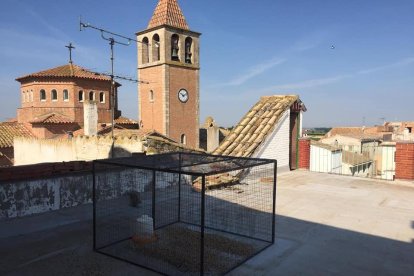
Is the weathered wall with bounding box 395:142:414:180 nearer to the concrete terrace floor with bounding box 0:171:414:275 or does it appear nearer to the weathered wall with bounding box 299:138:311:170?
the concrete terrace floor with bounding box 0:171:414:275

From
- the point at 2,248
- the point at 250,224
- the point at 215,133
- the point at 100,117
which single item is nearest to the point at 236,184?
the point at 250,224

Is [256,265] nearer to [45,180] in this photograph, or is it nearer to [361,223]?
[361,223]

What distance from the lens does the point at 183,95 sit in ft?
125

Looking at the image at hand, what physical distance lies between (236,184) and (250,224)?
3456mm

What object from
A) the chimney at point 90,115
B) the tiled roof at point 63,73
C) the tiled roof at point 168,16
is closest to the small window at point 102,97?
the tiled roof at point 63,73

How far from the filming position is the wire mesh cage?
18.4 ft

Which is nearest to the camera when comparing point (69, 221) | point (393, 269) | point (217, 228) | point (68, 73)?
point (393, 269)

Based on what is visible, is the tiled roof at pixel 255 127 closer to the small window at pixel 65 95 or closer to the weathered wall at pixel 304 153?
the weathered wall at pixel 304 153

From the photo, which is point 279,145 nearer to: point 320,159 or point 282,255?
point 320,159

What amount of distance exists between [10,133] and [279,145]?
31.6 m

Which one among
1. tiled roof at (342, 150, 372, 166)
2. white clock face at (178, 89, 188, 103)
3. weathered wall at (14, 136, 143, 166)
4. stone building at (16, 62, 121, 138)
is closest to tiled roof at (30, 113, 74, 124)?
stone building at (16, 62, 121, 138)

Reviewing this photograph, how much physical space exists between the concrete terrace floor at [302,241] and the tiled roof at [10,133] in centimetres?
2802

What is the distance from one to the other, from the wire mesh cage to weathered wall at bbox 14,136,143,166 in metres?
4.27

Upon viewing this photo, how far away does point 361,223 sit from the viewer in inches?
298
